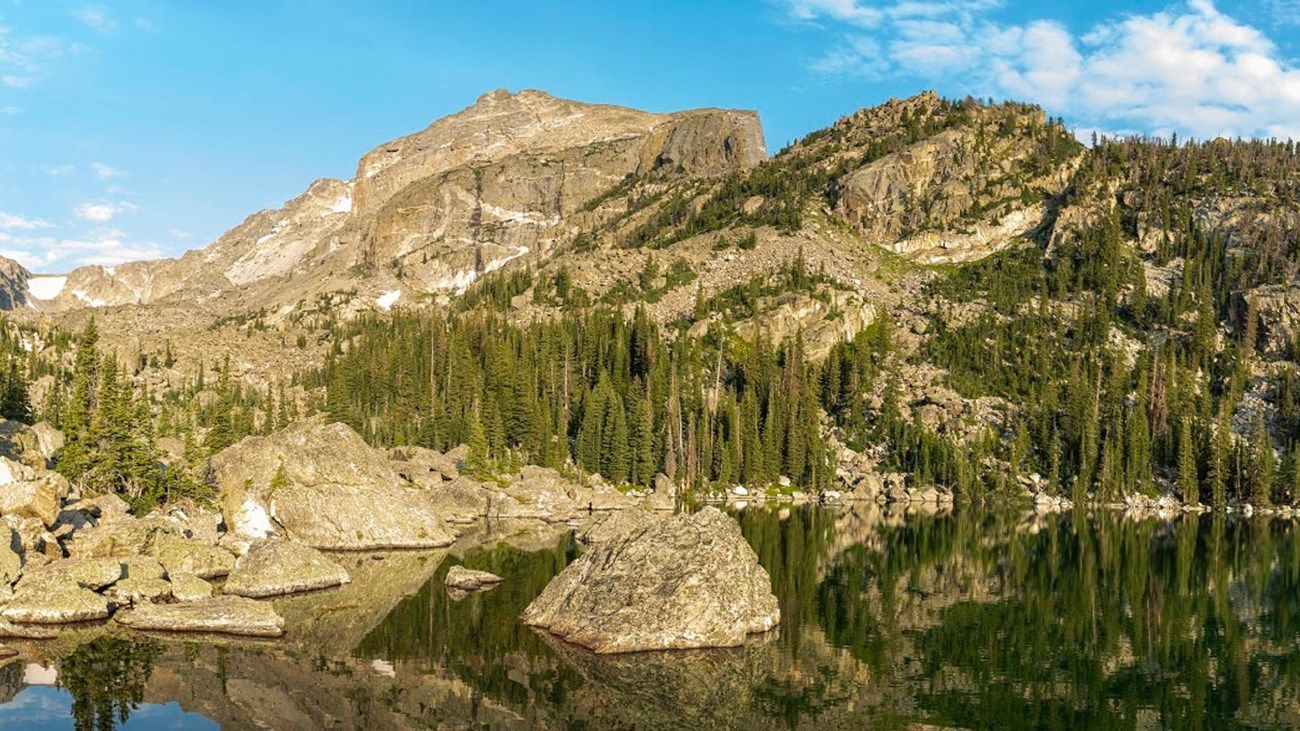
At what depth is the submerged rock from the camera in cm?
5203

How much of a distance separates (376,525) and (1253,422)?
158958mm

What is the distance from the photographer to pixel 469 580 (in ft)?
173

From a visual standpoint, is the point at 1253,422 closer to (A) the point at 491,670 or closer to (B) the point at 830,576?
(B) the point at 830,576

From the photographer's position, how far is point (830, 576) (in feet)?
198

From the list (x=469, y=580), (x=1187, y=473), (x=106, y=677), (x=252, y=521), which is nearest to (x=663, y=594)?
(x=469, y=580)

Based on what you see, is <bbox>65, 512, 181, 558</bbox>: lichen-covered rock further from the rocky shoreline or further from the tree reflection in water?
the tree reflection in water

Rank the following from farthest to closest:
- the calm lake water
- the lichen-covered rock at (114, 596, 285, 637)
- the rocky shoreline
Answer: the rocky shoreline → the lichen-covered rock at (114, 596, 285, 637) → the calm lake water

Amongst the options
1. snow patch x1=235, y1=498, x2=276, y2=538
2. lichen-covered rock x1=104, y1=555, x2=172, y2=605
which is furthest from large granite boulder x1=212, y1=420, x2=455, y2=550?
lichen-covered rock x1=104, y1=555, x2=172, y2=605

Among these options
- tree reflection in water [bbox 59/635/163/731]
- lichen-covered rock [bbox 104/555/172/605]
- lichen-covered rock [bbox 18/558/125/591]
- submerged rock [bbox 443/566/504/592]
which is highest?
lichen-covered rock [bbox 18/558/125/591]

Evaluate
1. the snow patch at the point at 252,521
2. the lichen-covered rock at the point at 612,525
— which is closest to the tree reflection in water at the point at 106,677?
the snow patch at the point at 252,521

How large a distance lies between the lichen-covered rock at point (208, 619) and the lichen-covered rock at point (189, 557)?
9.51 metres

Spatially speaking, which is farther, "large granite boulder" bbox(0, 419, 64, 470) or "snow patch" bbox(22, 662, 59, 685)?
"large granite boulder" bbox(0, 419, 64, 470)

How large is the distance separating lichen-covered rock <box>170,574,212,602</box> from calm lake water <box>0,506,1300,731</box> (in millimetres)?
4479

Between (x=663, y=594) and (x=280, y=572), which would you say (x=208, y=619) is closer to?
(x=280, y=572)
